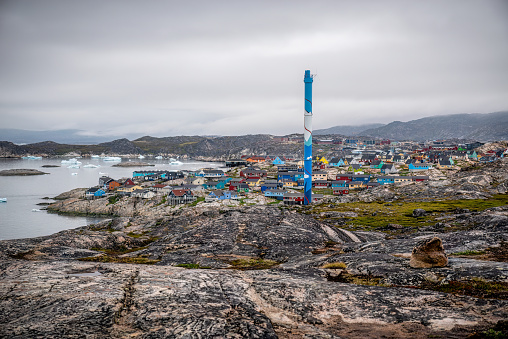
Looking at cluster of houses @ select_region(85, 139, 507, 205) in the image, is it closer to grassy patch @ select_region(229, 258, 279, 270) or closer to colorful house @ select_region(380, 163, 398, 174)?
colorful house @ select_region(380, 163, 398, 174)

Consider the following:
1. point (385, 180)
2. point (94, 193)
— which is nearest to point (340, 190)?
point (385, 180)

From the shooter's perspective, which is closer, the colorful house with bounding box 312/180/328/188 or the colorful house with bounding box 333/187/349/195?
the colorful house with bounding box 333/187/349/195

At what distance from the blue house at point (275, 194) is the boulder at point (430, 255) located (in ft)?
264

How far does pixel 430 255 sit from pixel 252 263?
14380 millimetres

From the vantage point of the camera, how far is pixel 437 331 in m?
12.6

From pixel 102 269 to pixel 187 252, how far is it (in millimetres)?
13121

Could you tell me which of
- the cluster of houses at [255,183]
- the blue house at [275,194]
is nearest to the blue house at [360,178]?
the cluster of houses at [255,183]

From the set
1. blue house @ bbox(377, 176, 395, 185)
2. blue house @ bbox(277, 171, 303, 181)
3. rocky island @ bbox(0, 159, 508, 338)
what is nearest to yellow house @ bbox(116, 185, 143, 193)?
blue house @ bbox(277, 171, 303, 181)

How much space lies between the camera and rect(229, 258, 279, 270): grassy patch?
2588 centimetres

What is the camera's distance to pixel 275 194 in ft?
331

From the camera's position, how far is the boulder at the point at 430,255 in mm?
18609

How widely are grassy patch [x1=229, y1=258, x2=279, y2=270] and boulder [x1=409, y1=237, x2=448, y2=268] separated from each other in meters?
10.9

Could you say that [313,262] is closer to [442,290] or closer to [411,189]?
[442,290]

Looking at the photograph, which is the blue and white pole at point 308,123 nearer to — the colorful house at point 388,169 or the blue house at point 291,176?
the blue house at point 291,176
